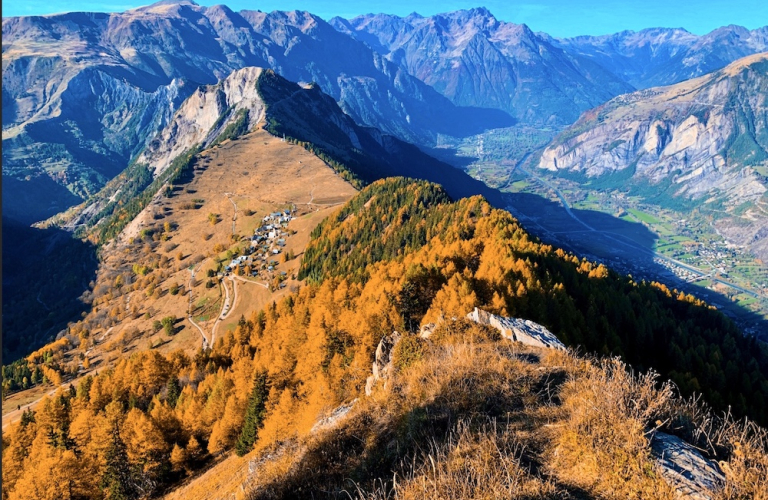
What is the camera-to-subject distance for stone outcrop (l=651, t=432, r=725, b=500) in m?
14.1

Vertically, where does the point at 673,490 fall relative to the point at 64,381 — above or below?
above

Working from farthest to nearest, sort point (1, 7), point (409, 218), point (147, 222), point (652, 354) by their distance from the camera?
point (147, 222) → point (409, 218) → point (652, 354) → point (1, 7)

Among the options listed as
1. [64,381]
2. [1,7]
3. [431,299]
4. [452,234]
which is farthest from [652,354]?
[64,381]

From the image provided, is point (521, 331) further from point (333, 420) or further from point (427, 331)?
point (333, 420)

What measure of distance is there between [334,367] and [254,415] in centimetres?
1180

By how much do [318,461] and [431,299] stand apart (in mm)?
34138

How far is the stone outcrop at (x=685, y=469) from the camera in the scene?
46.3 ft

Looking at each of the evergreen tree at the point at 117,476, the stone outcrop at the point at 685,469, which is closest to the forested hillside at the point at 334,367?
the evergreen tree at the point at 117,476

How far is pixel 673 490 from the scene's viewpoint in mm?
14078

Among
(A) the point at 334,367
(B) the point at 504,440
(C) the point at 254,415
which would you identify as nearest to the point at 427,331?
(A) the point at 334,367

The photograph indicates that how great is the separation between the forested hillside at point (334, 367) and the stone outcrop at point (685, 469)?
3744mm

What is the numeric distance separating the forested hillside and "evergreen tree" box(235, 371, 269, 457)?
0.20 meters

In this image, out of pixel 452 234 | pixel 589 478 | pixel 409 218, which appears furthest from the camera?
pixel 409 218

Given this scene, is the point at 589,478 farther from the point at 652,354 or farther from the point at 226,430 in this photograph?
the point at 652,354
